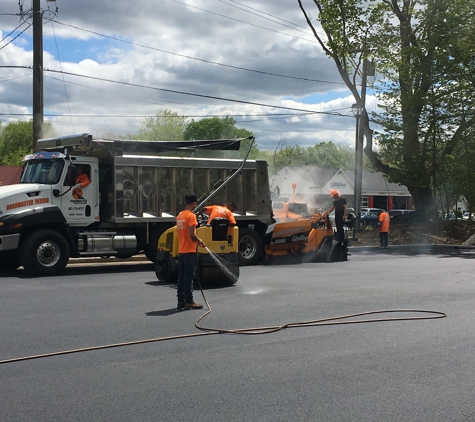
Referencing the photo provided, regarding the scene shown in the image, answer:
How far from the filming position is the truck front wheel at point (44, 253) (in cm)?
1388

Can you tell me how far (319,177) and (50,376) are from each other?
236ft

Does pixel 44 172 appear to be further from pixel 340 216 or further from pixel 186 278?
pixel 340 216

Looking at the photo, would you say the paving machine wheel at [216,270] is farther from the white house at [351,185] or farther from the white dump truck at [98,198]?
the white house at [351,185]

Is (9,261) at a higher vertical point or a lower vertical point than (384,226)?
lower

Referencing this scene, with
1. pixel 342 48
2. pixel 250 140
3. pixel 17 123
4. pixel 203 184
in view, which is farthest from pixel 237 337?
pixel 17 123

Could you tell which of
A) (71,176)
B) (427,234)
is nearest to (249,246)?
(71,176)

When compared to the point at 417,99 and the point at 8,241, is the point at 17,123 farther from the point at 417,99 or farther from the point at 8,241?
the point at 8,241

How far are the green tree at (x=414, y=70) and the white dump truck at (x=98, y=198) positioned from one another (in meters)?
14.3

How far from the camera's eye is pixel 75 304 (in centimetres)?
1026

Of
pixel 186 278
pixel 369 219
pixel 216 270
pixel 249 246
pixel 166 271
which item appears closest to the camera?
pixel 186 278

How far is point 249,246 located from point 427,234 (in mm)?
14467

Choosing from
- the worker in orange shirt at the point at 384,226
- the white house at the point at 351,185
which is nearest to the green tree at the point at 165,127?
the white house at the point at 351,185

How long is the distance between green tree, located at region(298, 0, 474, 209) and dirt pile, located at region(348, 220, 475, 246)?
1.89 metres

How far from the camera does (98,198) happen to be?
1525 centimetres
